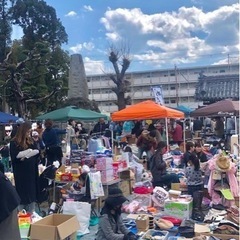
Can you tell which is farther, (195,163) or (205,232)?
(195,163)

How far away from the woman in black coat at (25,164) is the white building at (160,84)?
127 ft

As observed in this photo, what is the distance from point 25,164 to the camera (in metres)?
4.66

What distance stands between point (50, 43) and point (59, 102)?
13.4 ft

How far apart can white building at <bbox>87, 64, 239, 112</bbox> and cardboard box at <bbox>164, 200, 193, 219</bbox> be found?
124ft

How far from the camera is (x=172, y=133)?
41.2ft

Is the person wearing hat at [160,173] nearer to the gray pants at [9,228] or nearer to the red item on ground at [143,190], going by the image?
the red item on ground at [143,190]

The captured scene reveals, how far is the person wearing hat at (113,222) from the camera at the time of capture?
12.4ft

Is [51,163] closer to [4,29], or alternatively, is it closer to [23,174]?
[23,174]

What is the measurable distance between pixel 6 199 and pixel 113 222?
64.8 inches

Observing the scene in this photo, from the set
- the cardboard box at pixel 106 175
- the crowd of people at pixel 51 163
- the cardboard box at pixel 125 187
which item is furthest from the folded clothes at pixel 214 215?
the cardboard box at pixel 125 187

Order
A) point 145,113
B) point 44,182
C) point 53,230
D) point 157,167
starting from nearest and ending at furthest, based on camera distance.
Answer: point 53,230 < point 44,182 < point 157,167 < point 145,113

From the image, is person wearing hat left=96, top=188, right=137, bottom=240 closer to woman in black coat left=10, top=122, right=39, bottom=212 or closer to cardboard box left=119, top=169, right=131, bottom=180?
woman in black coat left=10, top=122, right=39, bottom=212

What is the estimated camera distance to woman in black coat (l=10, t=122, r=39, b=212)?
15.1 feet

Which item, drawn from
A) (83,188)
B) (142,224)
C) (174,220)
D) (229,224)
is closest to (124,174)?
(83,188)
